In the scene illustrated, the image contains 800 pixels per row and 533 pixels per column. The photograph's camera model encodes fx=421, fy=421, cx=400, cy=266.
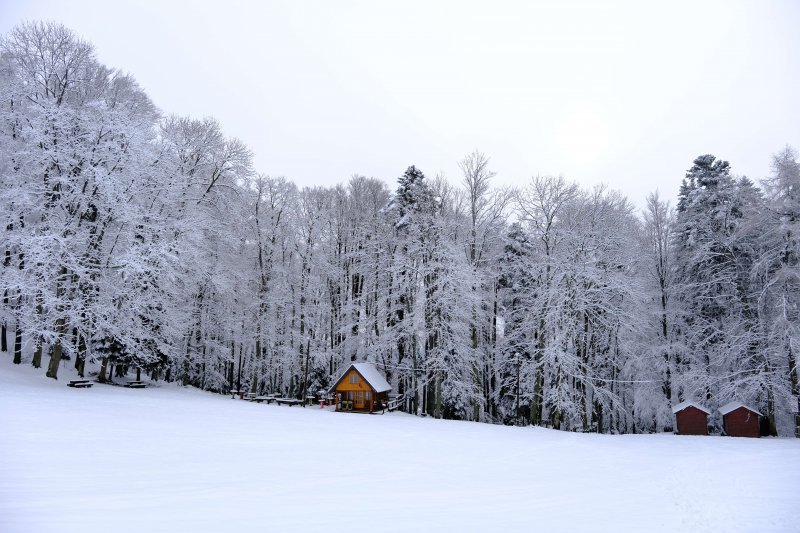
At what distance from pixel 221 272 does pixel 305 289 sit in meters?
6.76

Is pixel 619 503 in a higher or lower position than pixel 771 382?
lower

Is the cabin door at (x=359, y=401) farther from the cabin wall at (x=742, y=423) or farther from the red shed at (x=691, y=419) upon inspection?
the cabin wall at (x=742, y=423)

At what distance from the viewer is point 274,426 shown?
1675cm

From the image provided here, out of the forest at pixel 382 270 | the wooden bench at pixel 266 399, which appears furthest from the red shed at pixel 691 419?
the wooden bench at pixel 266 399

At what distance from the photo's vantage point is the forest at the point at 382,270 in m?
20.6

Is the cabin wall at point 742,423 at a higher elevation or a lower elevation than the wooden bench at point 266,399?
higher

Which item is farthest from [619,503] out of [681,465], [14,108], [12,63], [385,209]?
[12,63]

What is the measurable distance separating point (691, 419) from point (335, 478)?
22.7 m

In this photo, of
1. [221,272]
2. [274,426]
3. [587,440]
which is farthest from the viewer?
[221,272]

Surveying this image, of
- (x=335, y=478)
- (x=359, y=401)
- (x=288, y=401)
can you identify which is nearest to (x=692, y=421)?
(x=359, y=401)

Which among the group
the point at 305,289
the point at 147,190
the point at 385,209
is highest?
the point at 385,209

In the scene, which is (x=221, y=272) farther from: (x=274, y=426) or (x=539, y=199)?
(x=539, y=199)

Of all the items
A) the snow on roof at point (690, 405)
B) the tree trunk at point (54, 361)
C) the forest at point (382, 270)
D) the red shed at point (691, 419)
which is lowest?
the red shed at point (691, 419)

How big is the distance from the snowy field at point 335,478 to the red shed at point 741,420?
4.13 meters
